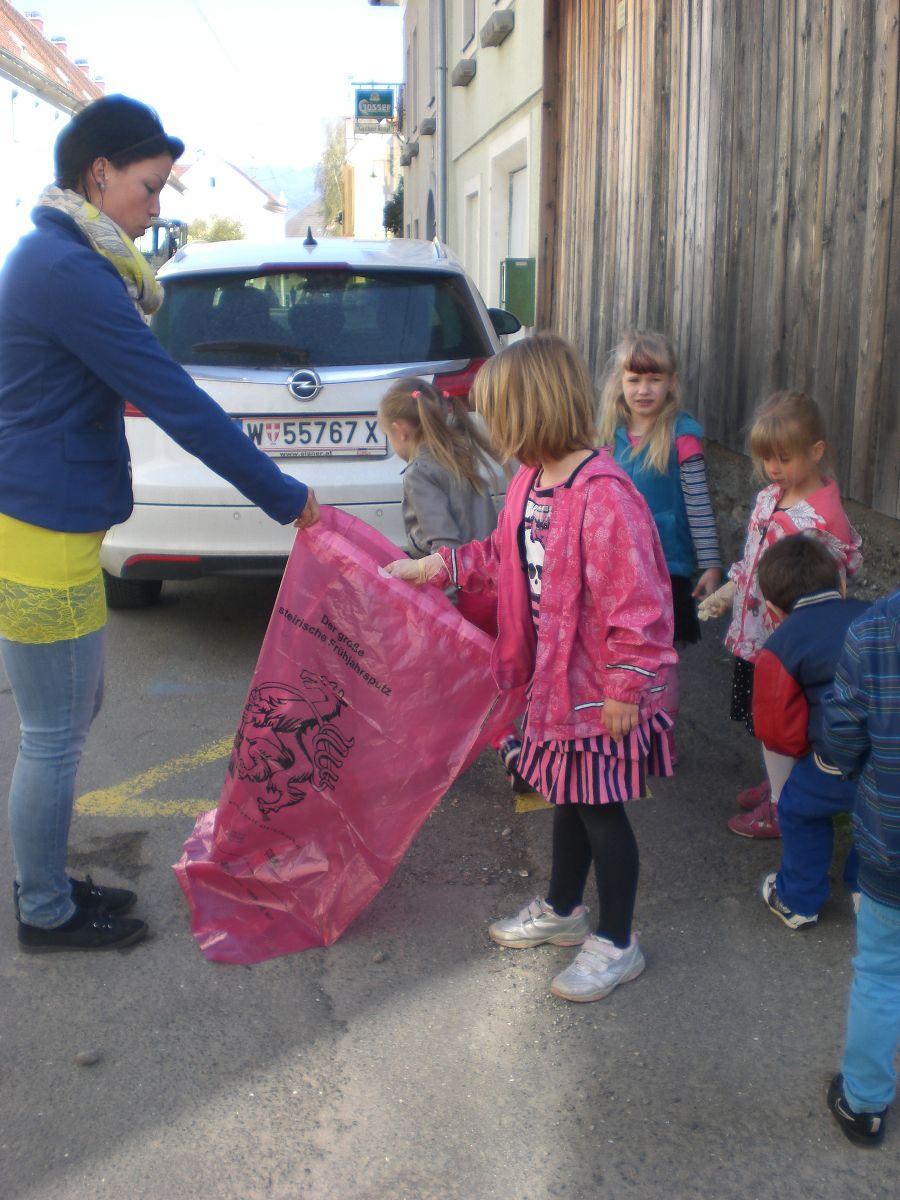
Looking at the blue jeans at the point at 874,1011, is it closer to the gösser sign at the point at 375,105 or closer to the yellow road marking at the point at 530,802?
the yellow road marking at the point at 530,802

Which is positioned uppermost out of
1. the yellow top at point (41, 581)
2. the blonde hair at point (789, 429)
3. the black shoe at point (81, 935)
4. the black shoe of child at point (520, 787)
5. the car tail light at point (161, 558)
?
the blonde hair at point (789, 429)

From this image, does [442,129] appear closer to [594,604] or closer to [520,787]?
[520,787]

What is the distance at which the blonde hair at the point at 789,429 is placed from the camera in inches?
128

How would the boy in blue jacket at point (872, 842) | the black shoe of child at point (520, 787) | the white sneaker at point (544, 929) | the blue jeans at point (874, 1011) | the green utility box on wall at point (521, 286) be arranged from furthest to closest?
the green utility box on wall at point (521, 286)
the black shoe of child at point (520, 787)
the white sneaker at point (544, 929)
the blue jeans at point (874, 1011)
the boy in blue jacket at point (872, 842)

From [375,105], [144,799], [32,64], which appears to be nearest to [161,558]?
[144,799]

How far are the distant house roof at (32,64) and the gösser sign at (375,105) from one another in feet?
19.7

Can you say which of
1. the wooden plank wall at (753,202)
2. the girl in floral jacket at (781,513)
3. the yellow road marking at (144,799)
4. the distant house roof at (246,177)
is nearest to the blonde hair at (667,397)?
the girl in floral jacket at (781,513)

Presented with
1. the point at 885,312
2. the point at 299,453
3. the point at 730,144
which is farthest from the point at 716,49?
the point at 299,453

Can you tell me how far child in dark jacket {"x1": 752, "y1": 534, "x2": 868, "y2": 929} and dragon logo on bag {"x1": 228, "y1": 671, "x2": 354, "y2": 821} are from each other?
1056mm

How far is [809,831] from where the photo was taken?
9.53 feet

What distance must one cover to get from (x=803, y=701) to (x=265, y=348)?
2.87 meters

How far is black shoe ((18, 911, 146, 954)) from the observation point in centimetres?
291

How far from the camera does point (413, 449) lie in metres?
3.66

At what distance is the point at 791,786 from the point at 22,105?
3256 cm
